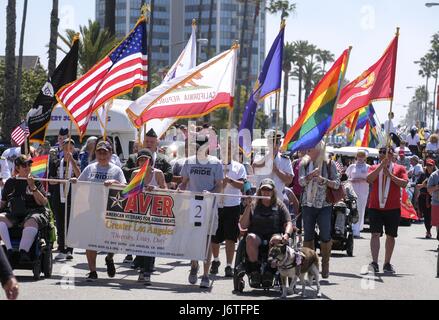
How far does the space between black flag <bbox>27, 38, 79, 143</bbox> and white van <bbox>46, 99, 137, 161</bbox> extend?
10.9 m

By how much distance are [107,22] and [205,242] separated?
23.7 m

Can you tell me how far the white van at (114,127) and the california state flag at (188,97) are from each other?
12105mm

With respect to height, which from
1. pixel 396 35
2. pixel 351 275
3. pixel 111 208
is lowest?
pixel 351 275

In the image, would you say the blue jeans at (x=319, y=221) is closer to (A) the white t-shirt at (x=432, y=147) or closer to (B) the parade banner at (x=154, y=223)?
(B) the parade banner at (x=154, y=223)

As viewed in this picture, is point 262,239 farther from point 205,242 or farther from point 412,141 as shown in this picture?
point 412,141

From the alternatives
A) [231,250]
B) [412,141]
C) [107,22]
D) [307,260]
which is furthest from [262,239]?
[412,141]

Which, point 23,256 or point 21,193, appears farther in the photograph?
point 21,193

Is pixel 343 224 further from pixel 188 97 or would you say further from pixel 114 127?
pixel 114 127

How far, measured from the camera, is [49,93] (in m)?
15.9

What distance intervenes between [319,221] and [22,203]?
155 inches

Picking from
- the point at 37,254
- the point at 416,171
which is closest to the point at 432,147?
the point at 416,171

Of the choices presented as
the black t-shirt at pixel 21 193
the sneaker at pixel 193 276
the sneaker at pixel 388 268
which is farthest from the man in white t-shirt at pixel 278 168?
the black t-shirt at pixel 21 193
